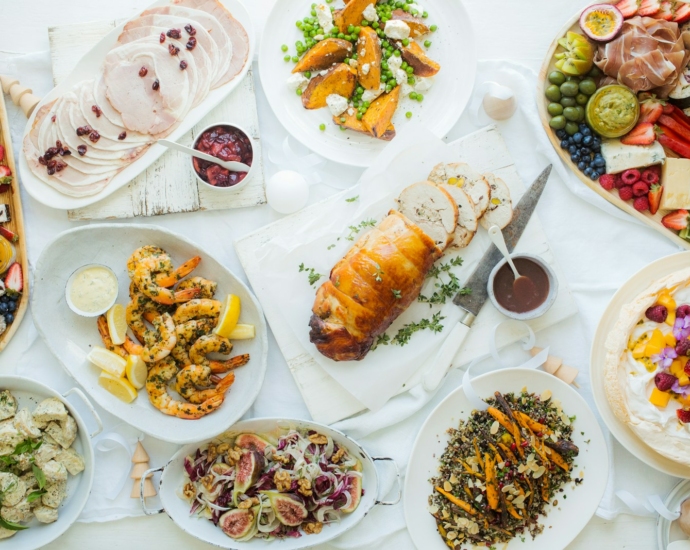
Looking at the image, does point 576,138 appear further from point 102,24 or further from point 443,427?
point 102,24

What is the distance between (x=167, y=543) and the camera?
3.60 m

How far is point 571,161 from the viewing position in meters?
3.64

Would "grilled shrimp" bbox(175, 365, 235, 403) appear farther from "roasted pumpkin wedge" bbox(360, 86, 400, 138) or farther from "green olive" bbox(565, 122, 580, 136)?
"green olive" bbox(565, 122, 580, 136)

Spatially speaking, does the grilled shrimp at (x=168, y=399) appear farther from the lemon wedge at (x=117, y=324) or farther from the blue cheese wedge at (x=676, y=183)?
the blue cheese wedge at (x=676, y=183)

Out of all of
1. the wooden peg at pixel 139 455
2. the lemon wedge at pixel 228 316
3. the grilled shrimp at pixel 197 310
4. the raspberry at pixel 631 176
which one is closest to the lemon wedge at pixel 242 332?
the lemon wedge at pixel 228 316

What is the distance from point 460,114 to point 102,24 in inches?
91.5

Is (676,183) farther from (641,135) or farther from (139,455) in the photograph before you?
(139,455)

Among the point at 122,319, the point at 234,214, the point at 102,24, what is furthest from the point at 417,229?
the point at 102,24

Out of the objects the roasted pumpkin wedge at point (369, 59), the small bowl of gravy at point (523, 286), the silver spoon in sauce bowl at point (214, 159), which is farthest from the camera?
the roasted pumpkin wedge at point (369, 59)

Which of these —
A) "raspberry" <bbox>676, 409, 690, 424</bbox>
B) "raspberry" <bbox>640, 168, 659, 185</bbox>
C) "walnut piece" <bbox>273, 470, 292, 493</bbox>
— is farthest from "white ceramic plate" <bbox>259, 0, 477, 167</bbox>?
"raspberry" <bbox>676, 409, 690, 424</bbox>

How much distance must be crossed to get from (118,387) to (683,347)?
3.19m

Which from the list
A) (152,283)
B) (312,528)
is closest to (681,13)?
(152,283)

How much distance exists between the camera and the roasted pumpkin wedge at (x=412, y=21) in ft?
11.8

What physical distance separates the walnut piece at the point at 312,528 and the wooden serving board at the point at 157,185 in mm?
1942
